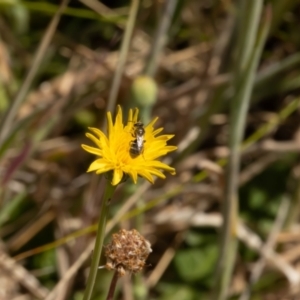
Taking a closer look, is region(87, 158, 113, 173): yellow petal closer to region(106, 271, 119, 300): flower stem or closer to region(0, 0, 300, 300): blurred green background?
region(106, 271, 119, 300): flower stem

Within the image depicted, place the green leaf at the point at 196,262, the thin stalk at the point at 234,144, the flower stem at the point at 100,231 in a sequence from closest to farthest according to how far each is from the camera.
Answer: the flower stem at the point at 100,231 → the thin stalk at the point at 234,144 → the green leaf at the point at 196,262

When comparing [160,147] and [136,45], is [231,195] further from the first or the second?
[136,45]

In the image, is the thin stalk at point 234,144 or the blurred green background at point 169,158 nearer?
the thin stalk at point 234,144

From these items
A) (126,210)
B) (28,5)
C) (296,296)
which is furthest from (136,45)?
(296,296)

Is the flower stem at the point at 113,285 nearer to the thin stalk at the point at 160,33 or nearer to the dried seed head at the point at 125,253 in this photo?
the dried seed head at the point at 125,253

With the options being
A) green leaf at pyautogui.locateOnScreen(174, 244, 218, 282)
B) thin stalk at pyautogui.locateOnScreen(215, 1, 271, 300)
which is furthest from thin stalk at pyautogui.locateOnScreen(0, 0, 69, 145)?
green leaf at pyautogui.locateOnScreen(174, 244, 218, 282)

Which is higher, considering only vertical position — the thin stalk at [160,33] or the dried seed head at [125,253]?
the thin stalk at [160,33]

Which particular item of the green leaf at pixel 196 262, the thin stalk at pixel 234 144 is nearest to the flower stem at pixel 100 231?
the thin stalk at pixel 234 144

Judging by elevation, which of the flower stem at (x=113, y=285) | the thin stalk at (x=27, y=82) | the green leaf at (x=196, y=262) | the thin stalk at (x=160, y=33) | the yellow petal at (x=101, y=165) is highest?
the thin stalk at (x=160, y=33)
